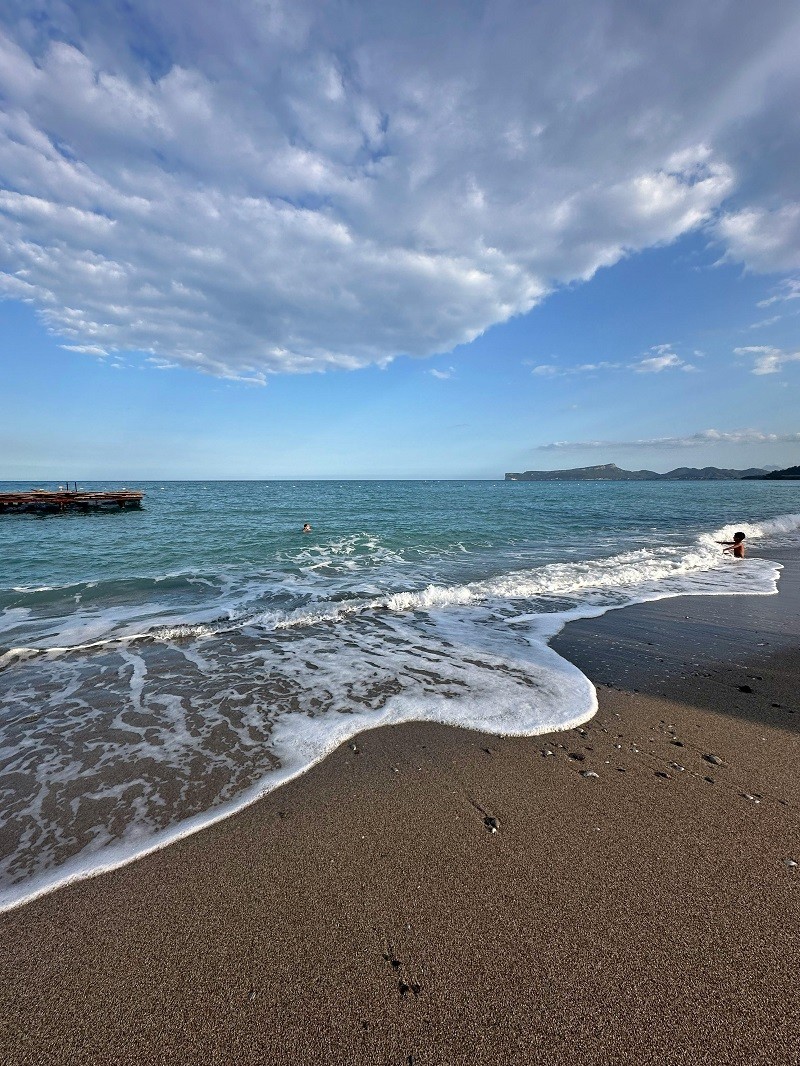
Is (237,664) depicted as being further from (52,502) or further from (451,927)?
(52,502)

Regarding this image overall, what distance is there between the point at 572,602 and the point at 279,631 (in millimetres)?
6869

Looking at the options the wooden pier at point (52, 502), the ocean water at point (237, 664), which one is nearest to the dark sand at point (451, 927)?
the ocean water at point (237, 664)

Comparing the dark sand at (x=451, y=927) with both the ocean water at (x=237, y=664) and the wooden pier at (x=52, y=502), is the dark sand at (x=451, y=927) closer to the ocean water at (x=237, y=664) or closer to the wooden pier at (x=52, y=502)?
the ocean water at (x=237, y=664)

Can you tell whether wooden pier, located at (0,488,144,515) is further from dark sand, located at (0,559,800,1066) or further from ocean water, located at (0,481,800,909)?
dark sand, located at (0,559,800,1066)

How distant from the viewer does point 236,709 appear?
18.2 feet

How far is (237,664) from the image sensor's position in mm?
7008

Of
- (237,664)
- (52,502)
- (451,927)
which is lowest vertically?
(237,664)

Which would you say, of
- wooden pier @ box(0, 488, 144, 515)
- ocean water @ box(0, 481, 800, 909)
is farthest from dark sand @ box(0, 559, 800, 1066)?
wooden pier @ box(0, 488, 144, 515)

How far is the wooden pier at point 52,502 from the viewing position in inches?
1382

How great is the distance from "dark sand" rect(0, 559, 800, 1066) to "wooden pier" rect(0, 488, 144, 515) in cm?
4202

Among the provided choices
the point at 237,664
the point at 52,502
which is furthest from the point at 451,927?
the point at 52,502

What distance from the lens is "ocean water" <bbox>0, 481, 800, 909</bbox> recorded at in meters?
3.90

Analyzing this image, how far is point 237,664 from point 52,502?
127 ft

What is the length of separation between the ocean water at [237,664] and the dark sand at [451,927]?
26.3 inches
